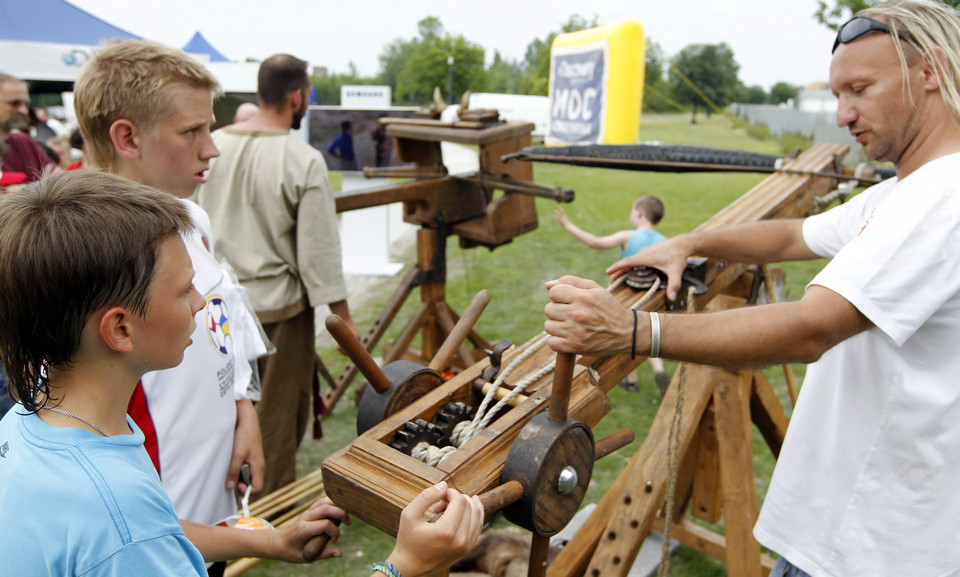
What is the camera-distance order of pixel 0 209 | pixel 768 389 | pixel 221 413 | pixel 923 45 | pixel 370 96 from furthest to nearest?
pixel 370 96, pixel 768 389, pixel 221 413, pixel 923 45, pixel 0 209

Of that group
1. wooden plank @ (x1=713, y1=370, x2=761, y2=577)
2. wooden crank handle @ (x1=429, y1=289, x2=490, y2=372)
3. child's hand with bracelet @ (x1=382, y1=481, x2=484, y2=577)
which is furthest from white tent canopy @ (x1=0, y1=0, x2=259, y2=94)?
child's hand with bracelet @ (x1=382, y1=481, x2=484, y2=577)

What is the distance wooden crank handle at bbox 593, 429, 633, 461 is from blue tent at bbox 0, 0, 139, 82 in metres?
11.3

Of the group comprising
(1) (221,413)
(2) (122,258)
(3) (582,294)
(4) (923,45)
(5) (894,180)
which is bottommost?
(1) (221,413)

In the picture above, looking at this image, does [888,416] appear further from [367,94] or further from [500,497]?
[367,94]

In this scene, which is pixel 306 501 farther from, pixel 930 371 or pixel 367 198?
pixel 930 371

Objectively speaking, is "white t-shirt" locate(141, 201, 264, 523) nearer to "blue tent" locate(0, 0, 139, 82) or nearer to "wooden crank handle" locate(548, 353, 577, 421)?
"wooden crank handle" locate(548, 353, 577, 421)

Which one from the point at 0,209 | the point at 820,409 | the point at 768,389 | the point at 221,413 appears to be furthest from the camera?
Answer: the point at 768,389

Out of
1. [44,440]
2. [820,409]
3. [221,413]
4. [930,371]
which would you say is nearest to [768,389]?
[820,409]

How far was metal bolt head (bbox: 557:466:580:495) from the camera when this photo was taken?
1308 mm

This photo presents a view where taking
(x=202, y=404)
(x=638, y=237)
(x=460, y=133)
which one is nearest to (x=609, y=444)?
(x=202, y=404)

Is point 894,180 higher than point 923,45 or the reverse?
the reverse

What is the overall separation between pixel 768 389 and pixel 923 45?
1651mm

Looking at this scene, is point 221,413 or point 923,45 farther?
point 221,413

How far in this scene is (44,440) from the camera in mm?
976
